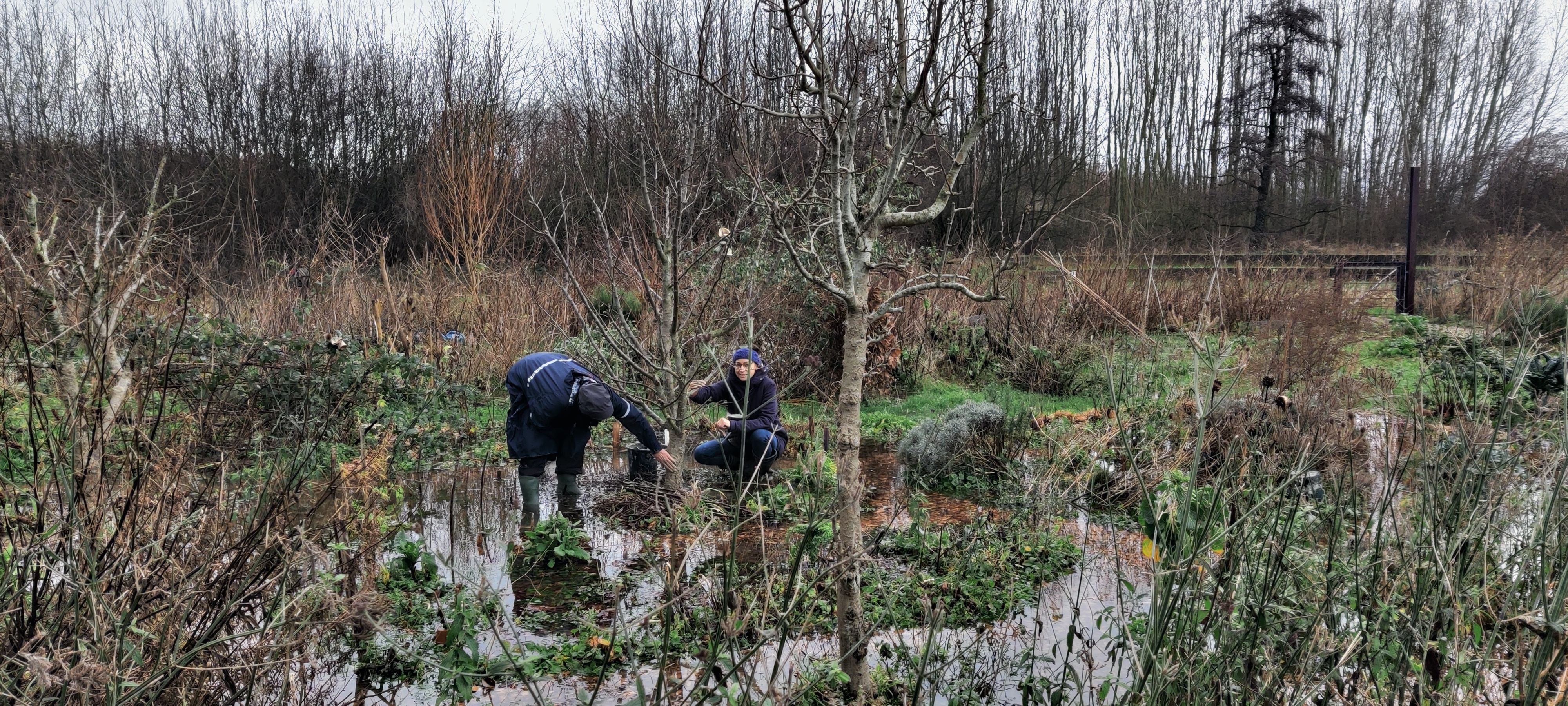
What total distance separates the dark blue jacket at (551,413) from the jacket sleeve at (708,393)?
1.24 ft

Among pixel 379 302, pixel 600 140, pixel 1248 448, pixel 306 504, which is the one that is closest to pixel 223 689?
pixel 306 504

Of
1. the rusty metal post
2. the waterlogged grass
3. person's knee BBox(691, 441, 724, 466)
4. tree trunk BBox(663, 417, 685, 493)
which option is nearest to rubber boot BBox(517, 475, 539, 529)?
tree trunk BBox(663, 417, 685, 493)

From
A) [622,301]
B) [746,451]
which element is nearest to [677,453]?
[746,451]

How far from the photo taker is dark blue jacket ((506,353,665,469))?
5.44m

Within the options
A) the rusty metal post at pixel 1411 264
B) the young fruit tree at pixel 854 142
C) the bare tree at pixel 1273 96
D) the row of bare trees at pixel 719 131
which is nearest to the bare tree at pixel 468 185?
the row of bare trees at pixel 719 131

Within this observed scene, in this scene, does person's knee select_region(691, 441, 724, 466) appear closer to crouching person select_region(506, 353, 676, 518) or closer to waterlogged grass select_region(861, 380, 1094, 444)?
crouching person select_region(506, 353, 676, 518)

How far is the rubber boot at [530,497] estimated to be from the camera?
5613 millimetres

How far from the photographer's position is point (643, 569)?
4645 millimetres

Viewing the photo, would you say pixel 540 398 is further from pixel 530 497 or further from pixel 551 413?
pixel 530 497

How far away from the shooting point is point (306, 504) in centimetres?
565

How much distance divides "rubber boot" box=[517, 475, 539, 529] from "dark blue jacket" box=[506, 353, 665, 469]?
0.45ft

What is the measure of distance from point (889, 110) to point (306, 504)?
4.36 meters

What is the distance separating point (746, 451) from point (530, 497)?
1494 millimetres

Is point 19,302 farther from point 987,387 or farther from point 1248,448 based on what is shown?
point 987,387
